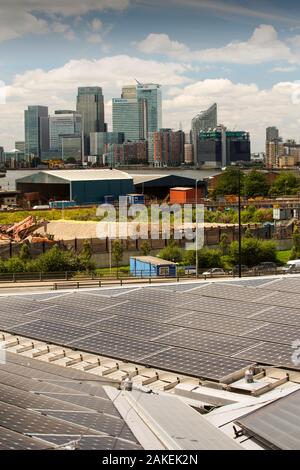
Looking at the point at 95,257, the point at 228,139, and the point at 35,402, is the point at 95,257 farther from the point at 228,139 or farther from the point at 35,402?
the point at 228,139

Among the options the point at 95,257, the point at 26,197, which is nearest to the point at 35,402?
the point at 95,257

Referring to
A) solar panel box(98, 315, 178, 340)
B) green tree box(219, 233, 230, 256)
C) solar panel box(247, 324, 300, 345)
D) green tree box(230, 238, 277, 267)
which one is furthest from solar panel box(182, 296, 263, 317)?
green tree box(219, 233, 230, 256)

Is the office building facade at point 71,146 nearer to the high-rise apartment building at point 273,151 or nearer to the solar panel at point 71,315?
the high-rise apartment building at point 273,151

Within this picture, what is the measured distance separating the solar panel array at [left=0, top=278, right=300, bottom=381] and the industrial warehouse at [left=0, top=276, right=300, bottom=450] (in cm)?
1

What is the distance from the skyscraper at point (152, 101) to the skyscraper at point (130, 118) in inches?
40.6

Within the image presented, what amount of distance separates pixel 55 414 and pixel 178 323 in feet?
12.2

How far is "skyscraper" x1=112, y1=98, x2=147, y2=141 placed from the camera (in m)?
111

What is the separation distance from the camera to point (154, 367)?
7.49m

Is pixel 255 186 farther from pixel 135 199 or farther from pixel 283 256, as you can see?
pixel 283 256

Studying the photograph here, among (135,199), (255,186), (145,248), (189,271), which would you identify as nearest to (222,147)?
(255,186)

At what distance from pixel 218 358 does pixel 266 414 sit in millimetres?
2258

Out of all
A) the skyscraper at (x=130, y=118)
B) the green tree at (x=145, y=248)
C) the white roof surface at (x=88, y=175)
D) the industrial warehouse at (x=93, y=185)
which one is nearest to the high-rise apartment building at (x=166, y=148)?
the skyscraper at (x=130, y=118)

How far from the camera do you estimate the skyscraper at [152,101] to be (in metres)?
113
